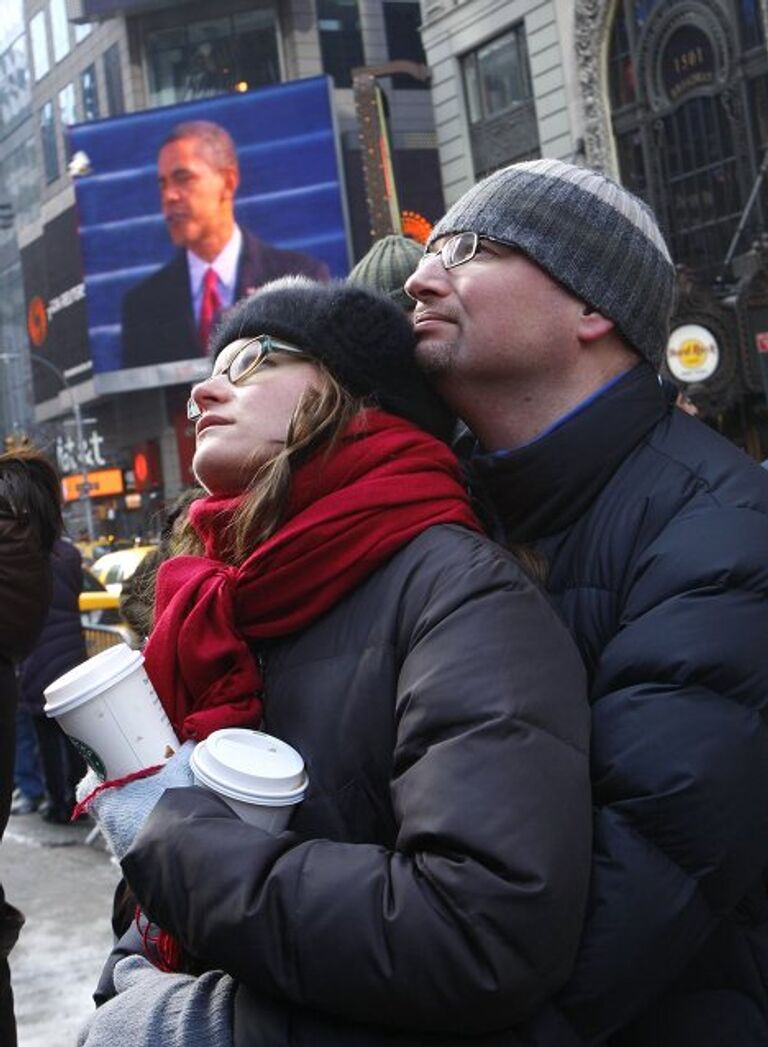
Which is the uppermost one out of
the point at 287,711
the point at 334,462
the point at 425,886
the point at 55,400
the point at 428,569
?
the point at 55,400

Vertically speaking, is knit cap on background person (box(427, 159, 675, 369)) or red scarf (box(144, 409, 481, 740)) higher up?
knit cap on background person (box(427, 159, 675, 369))

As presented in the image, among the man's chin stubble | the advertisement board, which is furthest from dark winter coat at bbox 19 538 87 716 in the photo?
the advertisement board

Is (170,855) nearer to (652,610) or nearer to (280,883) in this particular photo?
(280,883)

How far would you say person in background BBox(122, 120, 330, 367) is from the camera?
4828cm

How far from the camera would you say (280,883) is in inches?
62.4

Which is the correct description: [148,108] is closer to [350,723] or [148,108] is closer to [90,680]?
[90,680]

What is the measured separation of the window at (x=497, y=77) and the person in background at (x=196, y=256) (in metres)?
16.8

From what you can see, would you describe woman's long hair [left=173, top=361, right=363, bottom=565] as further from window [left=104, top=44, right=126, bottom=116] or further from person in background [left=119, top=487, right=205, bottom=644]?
window [left=104, top=44, right=126, bottom=116]

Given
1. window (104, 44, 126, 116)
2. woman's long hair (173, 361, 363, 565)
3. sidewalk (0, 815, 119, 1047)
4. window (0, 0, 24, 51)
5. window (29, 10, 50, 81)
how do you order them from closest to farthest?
1. woman's long hair (173, 361, 363, 565)
2. sidewalk (0, 815, 119, 1047)
3. window (104, 44, 126, 116)
4. window (29, 10, 50, 81)
5. window (0, 0, 24, 51)

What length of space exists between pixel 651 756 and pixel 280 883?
1.64 feet

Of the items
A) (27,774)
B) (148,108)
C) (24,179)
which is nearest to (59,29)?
(24,179)

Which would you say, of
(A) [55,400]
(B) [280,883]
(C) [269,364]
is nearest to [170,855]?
(B) [280,883]

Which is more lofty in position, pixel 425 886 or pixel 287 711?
pixel 287 711

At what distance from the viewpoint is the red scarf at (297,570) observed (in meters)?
1.91
